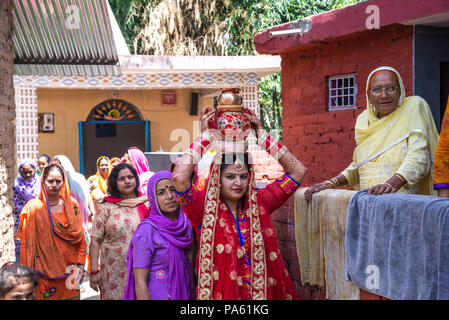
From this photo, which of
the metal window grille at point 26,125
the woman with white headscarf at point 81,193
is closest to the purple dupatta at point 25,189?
the woman with white headscarf at point 81,193

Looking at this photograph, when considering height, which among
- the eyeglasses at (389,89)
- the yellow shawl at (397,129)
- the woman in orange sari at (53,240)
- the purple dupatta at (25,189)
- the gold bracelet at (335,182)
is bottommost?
the woman in orange sari at (53,240)

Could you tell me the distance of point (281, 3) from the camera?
50.2 feet

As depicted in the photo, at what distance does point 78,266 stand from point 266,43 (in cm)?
338

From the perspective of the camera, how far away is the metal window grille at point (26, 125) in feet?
32.8

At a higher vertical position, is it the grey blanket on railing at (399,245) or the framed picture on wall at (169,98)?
the framed picture on wall at (169,98)

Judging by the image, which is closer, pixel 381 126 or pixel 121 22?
pixel 381 126

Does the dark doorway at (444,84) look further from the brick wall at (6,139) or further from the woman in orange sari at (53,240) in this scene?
the brick wall at (6,139)

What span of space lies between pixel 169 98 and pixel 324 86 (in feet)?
23.2

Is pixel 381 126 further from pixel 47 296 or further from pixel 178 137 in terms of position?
A: pixel 178 137

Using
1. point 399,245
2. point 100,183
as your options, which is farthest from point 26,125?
point 399,245

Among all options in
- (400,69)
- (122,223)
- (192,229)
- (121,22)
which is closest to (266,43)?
(400,69)

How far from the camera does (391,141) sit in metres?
3.20

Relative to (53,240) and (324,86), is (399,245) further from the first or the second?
(324,86)
